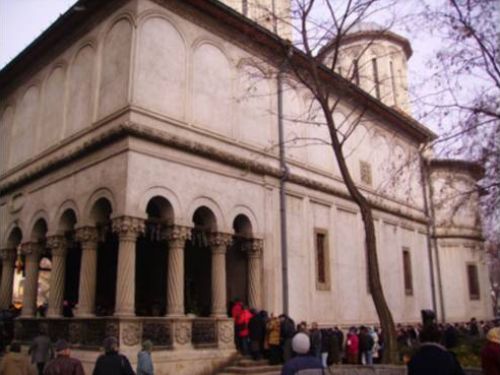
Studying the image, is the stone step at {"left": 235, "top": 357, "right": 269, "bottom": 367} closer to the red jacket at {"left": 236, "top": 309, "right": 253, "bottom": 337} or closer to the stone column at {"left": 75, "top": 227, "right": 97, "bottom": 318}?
A: the red jacket at {"left": 236, "top": 309, "right": 253, "bottom": 337}

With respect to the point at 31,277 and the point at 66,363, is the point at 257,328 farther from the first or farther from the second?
the point at 66,363

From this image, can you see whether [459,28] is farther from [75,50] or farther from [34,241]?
[34,241]

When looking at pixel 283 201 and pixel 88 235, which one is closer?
pixel 88 235

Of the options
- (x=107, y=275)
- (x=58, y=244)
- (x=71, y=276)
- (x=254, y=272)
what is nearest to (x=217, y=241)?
(x=254, y=272)

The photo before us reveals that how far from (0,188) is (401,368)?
56.4 ft

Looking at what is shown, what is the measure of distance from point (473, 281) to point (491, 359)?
2734 centimetres

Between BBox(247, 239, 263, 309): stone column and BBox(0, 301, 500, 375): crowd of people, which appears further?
BBox(247, 239, 263, 309): stone column

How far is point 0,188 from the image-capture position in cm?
2002

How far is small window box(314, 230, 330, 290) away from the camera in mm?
19219

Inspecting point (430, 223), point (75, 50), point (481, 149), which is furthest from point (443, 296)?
point (75, 50)

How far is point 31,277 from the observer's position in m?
17.3

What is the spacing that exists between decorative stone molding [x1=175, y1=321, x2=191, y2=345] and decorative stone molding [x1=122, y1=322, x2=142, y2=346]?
1.12 m

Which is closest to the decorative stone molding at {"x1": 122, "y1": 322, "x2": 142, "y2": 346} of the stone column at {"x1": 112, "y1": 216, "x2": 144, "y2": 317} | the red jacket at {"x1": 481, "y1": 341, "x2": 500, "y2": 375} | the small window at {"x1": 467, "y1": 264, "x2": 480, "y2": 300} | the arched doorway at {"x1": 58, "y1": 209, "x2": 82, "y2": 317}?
the stone column at {"x1": 112, "y1": 216, "x2": 144, "y2": 317}

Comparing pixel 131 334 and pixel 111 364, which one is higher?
pixel 131 334
